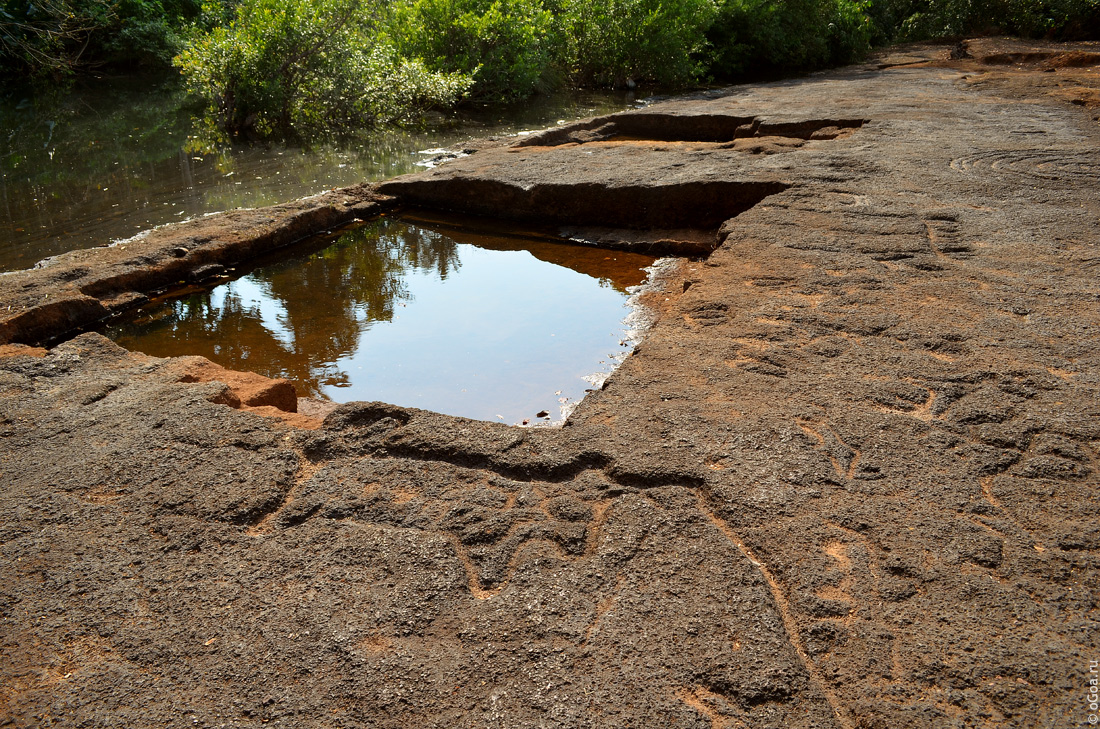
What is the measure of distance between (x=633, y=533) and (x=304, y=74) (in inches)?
340

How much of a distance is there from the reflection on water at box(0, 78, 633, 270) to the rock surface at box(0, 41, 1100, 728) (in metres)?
2.76

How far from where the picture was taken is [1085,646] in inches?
62.1

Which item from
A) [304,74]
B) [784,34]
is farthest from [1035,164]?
[784,34]

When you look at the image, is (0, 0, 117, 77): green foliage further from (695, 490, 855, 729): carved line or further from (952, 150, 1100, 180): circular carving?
(695, 490, 855, 729): carved line

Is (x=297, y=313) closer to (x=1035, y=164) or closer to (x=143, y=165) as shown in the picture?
(x=143, y=165)

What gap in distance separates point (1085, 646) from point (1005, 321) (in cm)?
168

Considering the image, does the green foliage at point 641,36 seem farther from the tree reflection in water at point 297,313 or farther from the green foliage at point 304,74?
the tree reflection in water at point 297,313

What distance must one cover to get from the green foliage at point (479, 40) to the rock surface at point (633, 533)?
310 inches

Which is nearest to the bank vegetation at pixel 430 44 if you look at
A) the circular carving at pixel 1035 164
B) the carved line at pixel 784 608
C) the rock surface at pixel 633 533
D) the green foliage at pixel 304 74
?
the green foliage at pixel 304 74

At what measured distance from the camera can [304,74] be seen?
9.06 meters

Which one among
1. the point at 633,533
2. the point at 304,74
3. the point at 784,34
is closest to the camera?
the point at 633,533

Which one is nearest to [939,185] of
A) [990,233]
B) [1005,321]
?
[990,233]

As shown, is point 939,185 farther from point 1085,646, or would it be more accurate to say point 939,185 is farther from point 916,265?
point 1085,646

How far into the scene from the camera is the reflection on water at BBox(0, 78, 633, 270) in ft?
17.7
